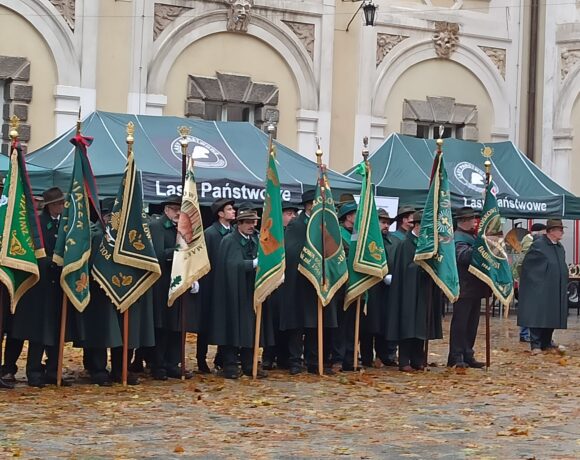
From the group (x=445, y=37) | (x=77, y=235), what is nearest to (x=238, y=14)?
(x=445, y=37)

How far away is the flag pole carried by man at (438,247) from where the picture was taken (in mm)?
13758

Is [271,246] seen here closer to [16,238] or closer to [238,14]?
[16,238]

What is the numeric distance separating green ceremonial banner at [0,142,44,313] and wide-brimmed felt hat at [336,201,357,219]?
12.3 ft

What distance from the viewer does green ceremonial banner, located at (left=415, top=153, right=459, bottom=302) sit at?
13.8 m

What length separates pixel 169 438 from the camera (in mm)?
9320

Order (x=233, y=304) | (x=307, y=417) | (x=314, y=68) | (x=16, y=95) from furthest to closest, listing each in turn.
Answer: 1. (x=314, y=68)
2. (x=16, y=95)
3. (x=233, y=304)
4. (x=307, y=417)

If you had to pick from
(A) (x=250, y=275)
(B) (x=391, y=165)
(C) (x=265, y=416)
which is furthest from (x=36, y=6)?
(C) (x=265, y=416)

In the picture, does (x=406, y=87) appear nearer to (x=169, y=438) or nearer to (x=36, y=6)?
(x=36, y=6)

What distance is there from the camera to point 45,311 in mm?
11867

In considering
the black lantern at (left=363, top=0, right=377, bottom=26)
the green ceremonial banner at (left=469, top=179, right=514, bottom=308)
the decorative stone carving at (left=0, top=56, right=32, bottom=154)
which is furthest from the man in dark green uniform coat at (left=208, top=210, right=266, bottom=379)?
the black lantern at (left=363, top=0, right=377, bottom=26)

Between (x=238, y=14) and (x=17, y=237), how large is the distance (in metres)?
11.2

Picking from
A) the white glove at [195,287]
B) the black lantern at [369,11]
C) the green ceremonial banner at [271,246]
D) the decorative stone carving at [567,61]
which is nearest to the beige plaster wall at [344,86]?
the black lantern at [369,11]

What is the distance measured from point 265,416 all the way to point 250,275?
291 cm

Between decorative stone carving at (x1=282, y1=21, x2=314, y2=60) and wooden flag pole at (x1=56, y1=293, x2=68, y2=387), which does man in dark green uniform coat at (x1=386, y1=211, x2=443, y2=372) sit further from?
decorative stone carving at (x1=282, y1=21, x2=314, y2=60)
